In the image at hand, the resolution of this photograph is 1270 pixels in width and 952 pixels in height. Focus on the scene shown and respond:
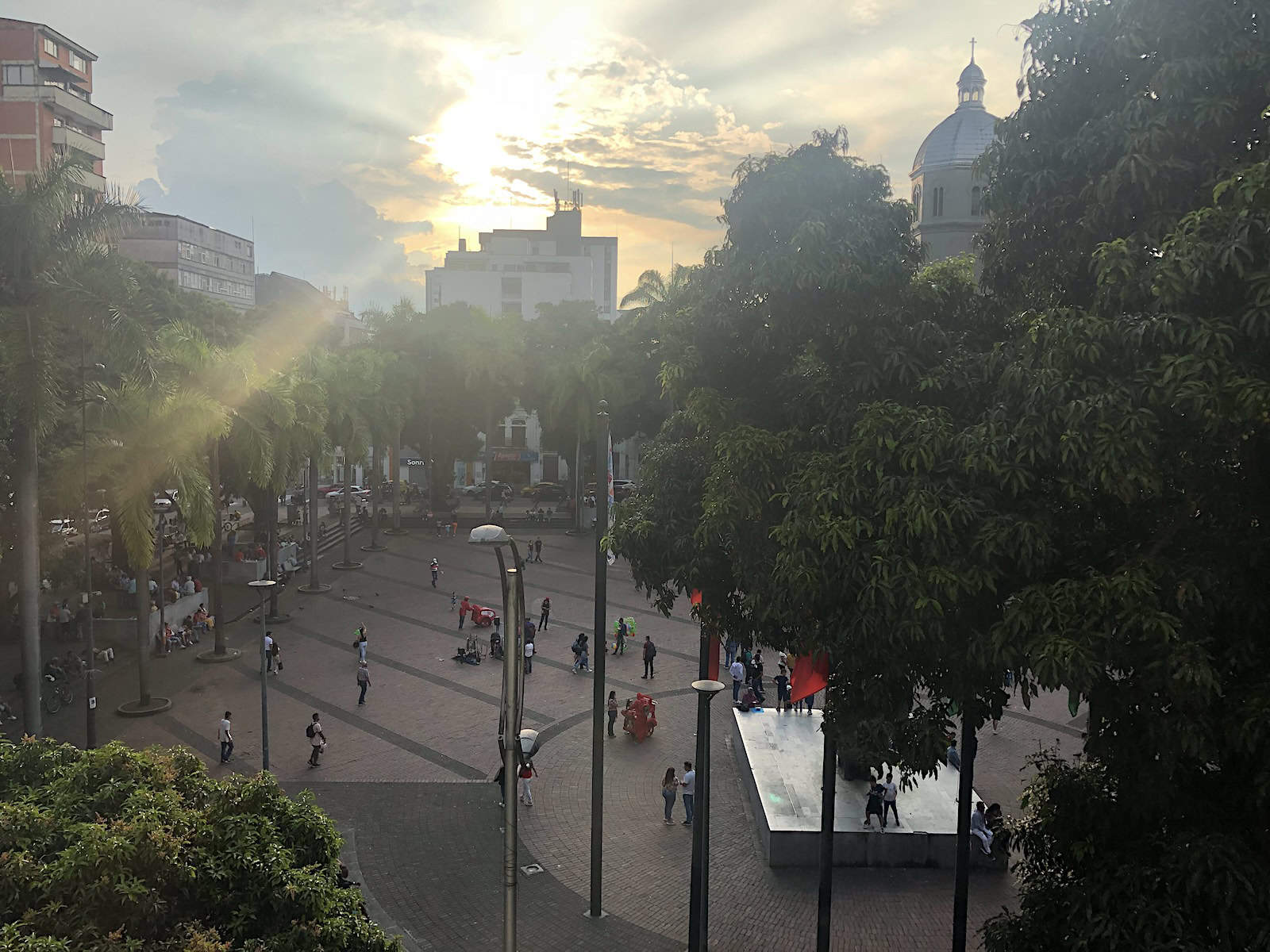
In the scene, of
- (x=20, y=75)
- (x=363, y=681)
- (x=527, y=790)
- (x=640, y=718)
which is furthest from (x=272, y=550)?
(x=20, y=75)

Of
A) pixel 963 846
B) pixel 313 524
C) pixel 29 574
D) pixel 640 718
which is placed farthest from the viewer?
pixel 313 524

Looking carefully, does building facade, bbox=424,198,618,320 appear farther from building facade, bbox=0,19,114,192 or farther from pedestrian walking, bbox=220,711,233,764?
pedestrian walking, bbox=220,711,233,764

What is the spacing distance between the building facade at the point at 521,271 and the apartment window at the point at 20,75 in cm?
3684

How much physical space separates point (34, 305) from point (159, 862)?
15.1 meters

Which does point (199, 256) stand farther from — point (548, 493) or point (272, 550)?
point (272, 550)

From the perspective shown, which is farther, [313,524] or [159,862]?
[313,524]

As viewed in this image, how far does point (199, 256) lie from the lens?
84.4m

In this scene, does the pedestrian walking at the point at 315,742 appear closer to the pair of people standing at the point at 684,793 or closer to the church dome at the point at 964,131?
the pair of people standing at the point at 684,793

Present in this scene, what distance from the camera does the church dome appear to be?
56844mm

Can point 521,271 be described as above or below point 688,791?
above

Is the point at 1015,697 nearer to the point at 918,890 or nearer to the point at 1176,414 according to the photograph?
the point at 918,890

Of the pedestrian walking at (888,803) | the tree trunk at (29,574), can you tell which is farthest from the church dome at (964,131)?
the tree trunk at (29,574)

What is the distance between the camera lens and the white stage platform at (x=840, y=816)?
17.1 m

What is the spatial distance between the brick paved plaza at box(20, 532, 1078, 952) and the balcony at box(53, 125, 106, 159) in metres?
37.8
